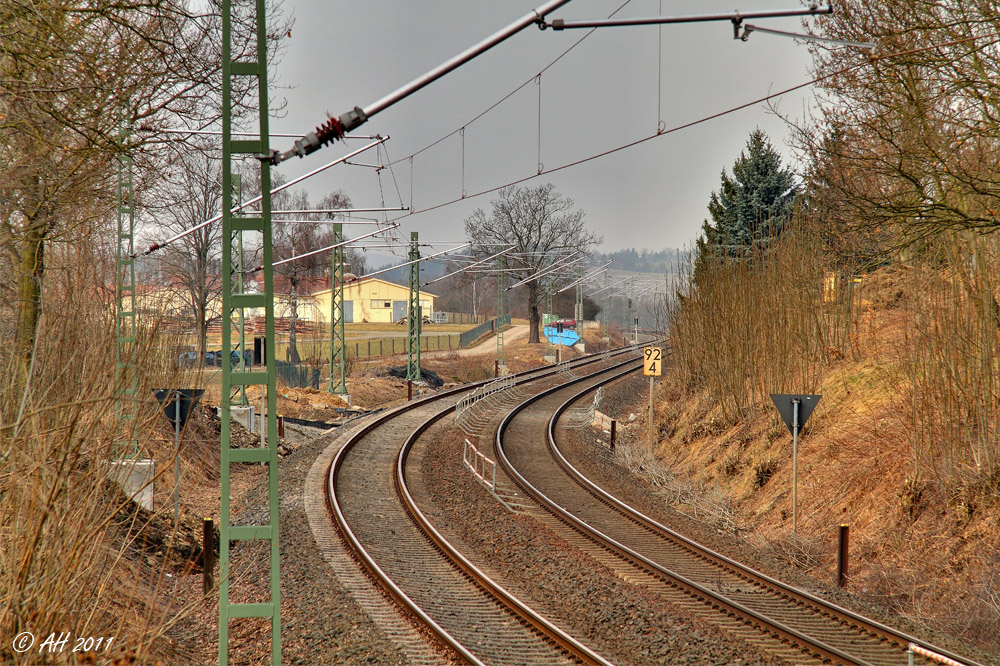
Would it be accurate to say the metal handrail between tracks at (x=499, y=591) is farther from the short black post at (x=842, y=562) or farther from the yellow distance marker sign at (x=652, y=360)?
the yellow distance marker sign at (x=652, y=360)

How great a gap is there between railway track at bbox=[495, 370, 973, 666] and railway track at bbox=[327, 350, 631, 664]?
2.00 meters

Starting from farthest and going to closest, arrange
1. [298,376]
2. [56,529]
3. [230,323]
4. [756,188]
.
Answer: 1. [298,376]
2. [756,188]
3. [230,323]
4. [56,529]

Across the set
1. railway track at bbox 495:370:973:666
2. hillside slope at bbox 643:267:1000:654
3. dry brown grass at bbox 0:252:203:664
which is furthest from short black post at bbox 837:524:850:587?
dry brown grass at bbox 0:252:203:664

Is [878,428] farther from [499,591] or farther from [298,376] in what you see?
[298,376]

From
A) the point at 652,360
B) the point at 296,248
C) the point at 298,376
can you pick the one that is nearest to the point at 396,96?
the point at 652,360

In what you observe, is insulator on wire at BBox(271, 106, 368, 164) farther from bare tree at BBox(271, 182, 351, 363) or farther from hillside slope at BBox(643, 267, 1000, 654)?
bare tree at BBox(271, 182, 351, 363)

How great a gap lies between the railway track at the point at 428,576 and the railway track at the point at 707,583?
2001 mm

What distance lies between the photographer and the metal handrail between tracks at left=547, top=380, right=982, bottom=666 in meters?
7.56

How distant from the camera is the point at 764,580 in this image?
9750 mm

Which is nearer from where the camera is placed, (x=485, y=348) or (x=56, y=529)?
(x=56, y=529)

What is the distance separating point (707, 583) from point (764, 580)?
715mm

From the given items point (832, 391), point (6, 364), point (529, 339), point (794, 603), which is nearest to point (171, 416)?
point (6, 364)

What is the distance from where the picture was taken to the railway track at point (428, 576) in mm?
7688

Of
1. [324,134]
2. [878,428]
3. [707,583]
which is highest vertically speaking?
[324,134]
